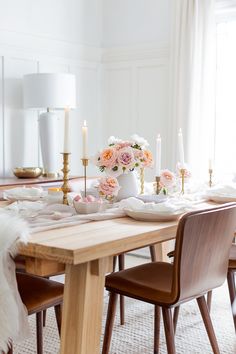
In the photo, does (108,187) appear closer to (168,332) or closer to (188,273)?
(188,273)

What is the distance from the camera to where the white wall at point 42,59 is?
459cm

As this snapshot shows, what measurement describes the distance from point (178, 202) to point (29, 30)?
290 centimetres

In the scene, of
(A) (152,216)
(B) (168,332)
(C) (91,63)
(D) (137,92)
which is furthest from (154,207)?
(C) (91,63)

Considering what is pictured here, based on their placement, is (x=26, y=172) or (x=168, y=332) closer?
(x=168, y=332)

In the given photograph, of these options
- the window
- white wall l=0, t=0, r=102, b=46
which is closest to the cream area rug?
the window

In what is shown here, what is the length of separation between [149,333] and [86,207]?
1.10 m

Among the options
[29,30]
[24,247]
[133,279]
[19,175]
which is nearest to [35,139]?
[19,175]

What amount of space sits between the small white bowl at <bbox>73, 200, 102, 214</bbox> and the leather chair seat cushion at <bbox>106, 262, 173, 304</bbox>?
1.04 feet

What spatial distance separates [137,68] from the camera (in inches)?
209

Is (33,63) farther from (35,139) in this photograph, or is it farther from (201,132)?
(201,132)

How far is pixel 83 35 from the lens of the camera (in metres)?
5.35

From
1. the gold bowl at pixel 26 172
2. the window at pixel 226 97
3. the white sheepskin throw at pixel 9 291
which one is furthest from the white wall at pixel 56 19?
the white sheepskin throw at pixel 9 291

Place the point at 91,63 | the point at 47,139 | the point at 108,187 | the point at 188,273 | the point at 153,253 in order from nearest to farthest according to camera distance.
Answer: the point at 188,273, the point at 108,187, the point at 153,253, the point at 47,139, the point at 91,63

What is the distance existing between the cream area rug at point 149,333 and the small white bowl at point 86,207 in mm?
878
